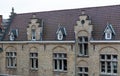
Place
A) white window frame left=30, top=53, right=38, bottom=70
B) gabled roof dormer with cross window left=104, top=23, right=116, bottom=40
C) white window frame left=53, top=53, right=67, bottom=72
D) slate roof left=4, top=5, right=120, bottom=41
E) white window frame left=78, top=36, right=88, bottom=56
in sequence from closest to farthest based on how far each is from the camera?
1. gabled roof dormer with cross window left=104, top=23, right=116, bottom=40
2. slate roof left=4, top=5, right=120, bottom=41
3. white window frame left=78, top=36, right=88, bottom=56
4. white window frame left=53, top=53, right=67, bottom=72
5. white window frame left=30, top=53, right=38, bottom=70

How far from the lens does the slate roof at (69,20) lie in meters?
35.3

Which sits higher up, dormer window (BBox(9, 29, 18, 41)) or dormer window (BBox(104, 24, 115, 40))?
dormer window (BBox(9, 29, 18, 41))

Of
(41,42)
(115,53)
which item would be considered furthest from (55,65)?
(115,53)

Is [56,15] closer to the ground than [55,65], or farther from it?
farther from it

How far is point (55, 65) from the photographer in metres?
38.8

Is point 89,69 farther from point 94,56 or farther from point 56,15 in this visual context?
point 56,15

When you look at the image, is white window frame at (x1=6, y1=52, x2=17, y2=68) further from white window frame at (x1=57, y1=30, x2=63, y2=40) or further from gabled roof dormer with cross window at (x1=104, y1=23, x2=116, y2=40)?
gabled roof dormer with cross window at (x1=104, y1=23, x2=116, y2=40)

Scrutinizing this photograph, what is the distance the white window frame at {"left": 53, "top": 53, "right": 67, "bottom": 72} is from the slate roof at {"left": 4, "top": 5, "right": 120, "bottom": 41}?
1.98 metres

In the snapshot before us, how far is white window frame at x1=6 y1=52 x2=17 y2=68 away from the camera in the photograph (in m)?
43.4

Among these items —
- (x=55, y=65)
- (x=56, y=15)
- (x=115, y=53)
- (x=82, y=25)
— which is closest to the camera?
(x=115, y=53)

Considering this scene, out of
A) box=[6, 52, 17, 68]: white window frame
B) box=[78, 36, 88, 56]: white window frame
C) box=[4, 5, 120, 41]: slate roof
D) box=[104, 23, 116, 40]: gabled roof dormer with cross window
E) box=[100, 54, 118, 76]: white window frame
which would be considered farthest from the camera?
box=[6, 52, 17, 68]: white window frame

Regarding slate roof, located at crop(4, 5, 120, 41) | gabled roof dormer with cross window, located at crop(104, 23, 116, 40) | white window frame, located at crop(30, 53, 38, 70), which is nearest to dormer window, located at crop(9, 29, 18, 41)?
slate roof, located at crop(4, 5, 120, 41)

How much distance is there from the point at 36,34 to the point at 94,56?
8.78 metres

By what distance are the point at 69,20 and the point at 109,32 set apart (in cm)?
676
